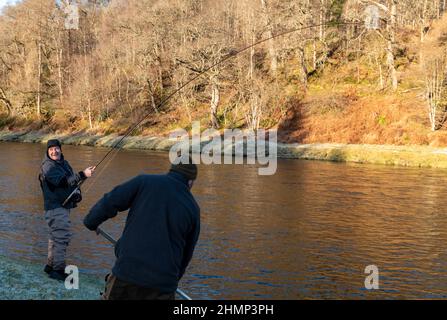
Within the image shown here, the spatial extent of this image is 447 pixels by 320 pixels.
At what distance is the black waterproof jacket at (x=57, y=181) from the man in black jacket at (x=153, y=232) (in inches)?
140

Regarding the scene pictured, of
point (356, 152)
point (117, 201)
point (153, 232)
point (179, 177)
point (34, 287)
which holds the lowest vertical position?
point (34, 287)

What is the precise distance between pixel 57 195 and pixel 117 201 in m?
3.82

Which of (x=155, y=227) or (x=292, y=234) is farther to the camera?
(x=292, y=234)

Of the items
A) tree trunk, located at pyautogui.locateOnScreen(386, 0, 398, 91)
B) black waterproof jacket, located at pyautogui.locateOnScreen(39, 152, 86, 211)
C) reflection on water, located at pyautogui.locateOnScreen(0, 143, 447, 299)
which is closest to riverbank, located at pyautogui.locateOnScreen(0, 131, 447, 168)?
reflection on water, located at pyautogui.locateOnScreen(0, 143, 447, 299)

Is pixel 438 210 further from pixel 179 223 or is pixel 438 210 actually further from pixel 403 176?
pixel 179 223

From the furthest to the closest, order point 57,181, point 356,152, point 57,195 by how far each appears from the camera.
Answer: point 356,152 < point 57,195 < point 57,181

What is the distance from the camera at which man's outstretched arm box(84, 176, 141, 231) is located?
14.4 ft

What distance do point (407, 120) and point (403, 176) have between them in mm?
15942

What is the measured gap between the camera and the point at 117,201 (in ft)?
14.6

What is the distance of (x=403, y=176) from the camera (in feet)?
91.8

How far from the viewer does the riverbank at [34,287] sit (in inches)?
284

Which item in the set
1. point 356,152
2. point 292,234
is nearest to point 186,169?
point 292,234

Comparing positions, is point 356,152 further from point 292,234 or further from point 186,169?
point 186,169

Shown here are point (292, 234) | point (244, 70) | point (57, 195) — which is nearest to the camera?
point (57, 195)
